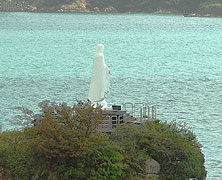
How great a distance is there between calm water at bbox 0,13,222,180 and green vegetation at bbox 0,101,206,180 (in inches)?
346

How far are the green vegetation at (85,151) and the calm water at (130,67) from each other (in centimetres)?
878

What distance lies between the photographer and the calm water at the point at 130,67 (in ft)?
182

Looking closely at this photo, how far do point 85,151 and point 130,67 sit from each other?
64892 millimetres

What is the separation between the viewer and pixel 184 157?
29.0 m

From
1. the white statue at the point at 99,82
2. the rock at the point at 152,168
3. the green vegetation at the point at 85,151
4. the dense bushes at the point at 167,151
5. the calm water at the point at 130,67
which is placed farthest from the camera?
the calm water at the point at 130,67

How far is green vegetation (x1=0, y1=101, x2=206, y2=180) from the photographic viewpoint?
2650 centimetres

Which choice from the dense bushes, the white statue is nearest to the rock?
the dense bushes

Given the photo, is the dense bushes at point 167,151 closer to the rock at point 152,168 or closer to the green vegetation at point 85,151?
the green vegetation at point 85,151

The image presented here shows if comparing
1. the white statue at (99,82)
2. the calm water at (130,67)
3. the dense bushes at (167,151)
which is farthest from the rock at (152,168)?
the calm water at (130,67)

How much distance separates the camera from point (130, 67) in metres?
91.0

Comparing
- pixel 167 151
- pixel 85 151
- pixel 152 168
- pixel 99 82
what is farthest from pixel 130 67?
pixel 85 151

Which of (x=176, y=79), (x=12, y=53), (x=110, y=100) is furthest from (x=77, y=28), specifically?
(x=110, y=100)

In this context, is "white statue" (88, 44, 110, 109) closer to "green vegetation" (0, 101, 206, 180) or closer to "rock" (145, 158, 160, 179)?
"green vegetation" (0, 101, 206, 180)

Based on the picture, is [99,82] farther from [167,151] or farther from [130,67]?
[130,67]
